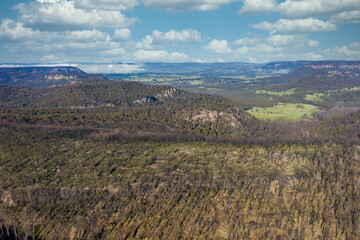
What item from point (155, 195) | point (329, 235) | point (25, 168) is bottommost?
point (329, 235)

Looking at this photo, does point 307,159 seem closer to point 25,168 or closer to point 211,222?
point 211,222

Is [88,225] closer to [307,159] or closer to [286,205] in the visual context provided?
[286,205]

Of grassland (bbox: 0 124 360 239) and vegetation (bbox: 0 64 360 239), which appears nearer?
vegetation (bbox: 0 64 360 239)

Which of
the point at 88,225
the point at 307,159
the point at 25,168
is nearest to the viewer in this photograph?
the point at 88,225

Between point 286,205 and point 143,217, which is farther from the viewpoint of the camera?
point 286,205

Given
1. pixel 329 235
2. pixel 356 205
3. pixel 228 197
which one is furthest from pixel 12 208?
pixel 356 205

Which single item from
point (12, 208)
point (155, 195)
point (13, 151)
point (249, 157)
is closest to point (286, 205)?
point (249, 157)

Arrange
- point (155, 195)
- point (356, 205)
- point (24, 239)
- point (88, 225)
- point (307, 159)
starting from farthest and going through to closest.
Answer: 1. point (307, 159)
2. point (155, 195)
3. point (356, 205)
4. point (88, 225)
5. point (24, 239)

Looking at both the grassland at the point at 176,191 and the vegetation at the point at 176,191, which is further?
the grassland at the point at 176,191

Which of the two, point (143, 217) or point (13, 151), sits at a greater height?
point (13, 151)
